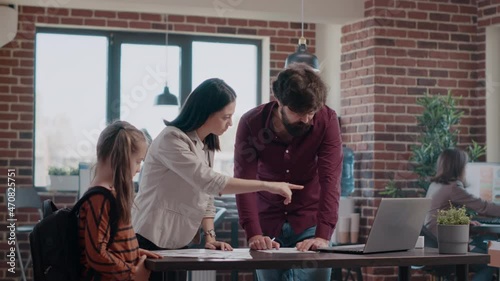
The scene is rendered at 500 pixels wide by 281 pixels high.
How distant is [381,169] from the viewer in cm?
718

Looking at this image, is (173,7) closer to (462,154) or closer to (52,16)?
(52,16)

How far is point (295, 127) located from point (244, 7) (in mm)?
3667

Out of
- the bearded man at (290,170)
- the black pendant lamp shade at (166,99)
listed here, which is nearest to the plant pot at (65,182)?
the black pendant lamp shade at (166,99)

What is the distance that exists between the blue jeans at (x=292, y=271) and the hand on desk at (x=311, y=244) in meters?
0.13

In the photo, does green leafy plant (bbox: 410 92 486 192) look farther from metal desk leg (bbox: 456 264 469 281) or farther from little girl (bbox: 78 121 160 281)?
little girl (bbox: 78 121 160 281)

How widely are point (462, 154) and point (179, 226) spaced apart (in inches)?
139

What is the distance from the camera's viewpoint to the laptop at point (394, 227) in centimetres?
310

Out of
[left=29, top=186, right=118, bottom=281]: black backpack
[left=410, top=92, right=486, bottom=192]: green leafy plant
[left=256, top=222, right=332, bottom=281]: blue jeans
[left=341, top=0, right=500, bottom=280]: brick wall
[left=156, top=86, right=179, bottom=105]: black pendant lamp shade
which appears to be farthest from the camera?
[left=156, top=86, right=179, bottom=105]: black pendant lamp shade

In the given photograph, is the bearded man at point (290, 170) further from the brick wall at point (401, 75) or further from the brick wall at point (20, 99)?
the brick wall at point (20, 99)

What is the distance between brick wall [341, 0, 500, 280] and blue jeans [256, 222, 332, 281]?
3.64 meters

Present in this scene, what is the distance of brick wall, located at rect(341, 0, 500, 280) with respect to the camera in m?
7.18

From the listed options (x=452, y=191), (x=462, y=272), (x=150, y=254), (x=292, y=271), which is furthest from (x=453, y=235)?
(x=452, y=191)

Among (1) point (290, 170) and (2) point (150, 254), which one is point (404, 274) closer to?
(1) point (290, 170)

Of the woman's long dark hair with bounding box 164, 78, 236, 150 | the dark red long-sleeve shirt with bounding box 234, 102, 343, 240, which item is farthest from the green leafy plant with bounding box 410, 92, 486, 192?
the woman's long dark hair with bounding box 164, 78, 236, 150
